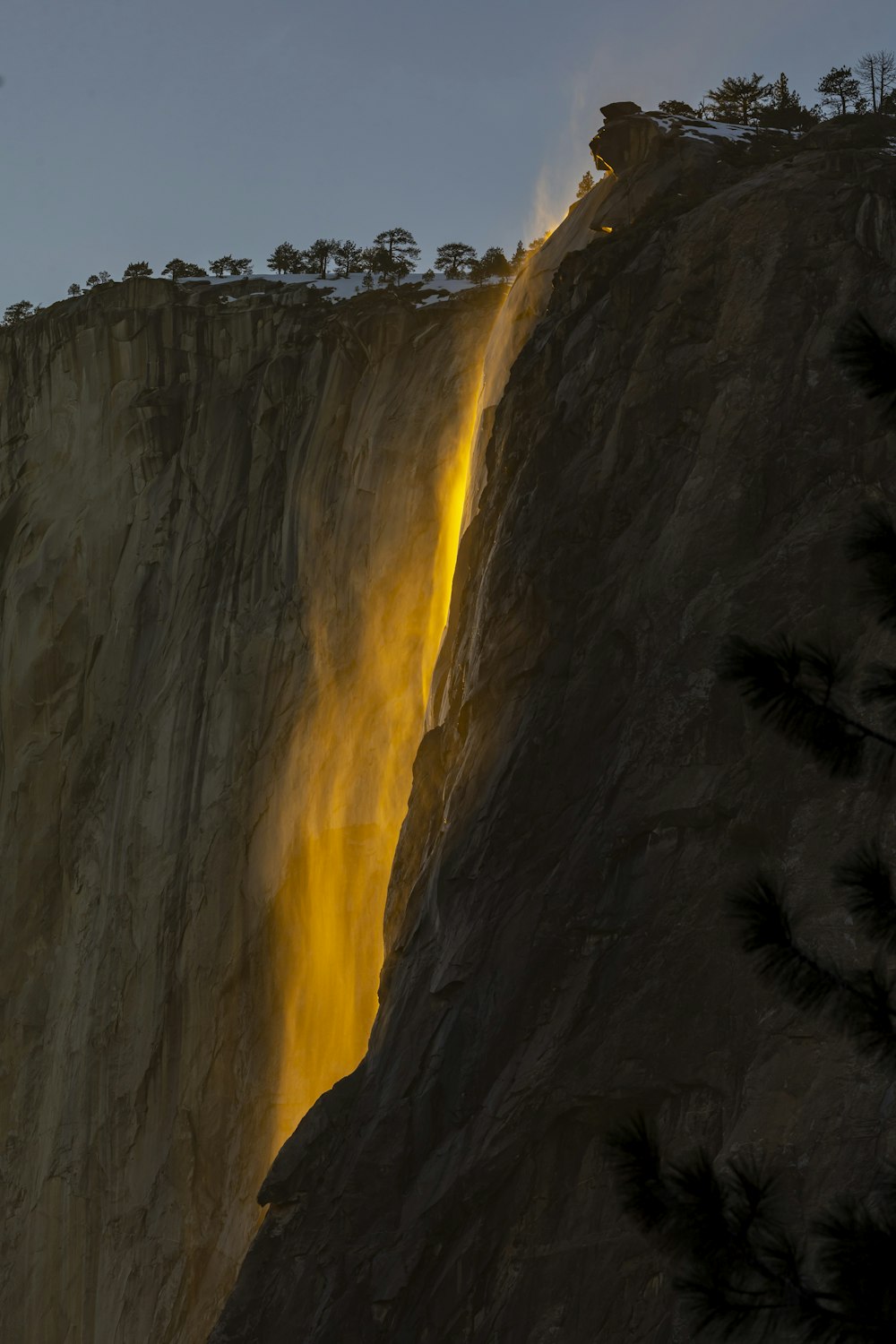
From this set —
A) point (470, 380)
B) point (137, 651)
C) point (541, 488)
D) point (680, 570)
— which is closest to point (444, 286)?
point (470, 380)

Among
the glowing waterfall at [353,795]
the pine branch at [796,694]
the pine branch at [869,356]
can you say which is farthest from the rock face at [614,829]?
the pine branch at [869,356]

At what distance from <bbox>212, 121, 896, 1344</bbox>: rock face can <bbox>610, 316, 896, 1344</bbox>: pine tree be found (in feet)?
22.5

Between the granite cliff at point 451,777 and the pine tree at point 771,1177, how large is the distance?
6.89 m

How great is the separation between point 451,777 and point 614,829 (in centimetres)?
363

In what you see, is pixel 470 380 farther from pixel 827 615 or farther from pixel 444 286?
pixel 827 615

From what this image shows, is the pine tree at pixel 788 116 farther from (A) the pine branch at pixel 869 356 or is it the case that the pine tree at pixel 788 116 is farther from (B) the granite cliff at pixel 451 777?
(A) the pine branch at pixel 869 356

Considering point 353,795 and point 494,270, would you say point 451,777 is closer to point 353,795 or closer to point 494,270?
point 353,795

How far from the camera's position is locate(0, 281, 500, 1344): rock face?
2903 centimetres

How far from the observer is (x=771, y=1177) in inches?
333

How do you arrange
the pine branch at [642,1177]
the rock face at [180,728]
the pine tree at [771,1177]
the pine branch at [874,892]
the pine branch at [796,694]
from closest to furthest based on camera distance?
the pine tree at [771,1177]
the pine branch at [642,1177]
the pine branch at [796,694]
the pine branch at [874,892]
the rock face at [180,728]

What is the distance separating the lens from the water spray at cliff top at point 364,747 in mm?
27531

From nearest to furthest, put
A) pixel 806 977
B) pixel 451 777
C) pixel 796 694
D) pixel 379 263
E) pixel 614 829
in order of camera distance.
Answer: pixel 796 694
pixel 806 977
pixel 614 829
pixel 451 777
pixel 379 263

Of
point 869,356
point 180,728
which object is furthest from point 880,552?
point 180,728

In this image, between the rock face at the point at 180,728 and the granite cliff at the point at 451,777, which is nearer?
the granite cliff at the point at 451,777
